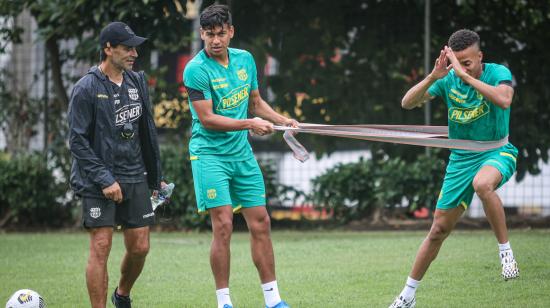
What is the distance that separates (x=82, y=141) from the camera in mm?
6590

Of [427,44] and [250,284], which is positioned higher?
[427,44]

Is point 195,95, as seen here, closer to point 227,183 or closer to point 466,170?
point 227,183

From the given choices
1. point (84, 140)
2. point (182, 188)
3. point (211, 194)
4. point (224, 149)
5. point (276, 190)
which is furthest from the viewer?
point (276, 190)

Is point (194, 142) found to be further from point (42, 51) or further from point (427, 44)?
point (42, 51)

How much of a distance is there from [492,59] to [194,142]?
312 inches

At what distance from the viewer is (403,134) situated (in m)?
7.86

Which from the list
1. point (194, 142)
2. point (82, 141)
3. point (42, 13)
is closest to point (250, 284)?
point (194, 142)

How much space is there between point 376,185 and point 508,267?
258 inches

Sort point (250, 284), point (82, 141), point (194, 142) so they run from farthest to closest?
point (250, 284)
point (194, 142)
point (82, 141)

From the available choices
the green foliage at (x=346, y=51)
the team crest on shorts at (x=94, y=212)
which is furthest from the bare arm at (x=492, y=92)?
the green foliage at (x=346, y=51)

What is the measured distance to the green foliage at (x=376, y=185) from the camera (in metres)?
13.5

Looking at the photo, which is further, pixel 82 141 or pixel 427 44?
pixel 427 44

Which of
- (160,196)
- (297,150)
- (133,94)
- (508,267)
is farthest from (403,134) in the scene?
(133,94)

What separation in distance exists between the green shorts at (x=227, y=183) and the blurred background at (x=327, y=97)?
6.44 m
